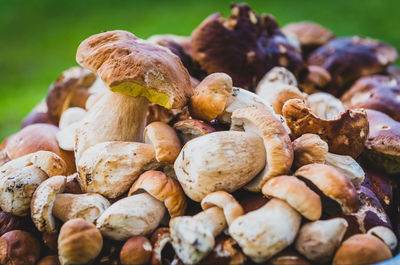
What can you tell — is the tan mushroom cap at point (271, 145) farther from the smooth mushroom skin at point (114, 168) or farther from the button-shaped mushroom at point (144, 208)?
the smooth mushroom skin at point (114, 168)

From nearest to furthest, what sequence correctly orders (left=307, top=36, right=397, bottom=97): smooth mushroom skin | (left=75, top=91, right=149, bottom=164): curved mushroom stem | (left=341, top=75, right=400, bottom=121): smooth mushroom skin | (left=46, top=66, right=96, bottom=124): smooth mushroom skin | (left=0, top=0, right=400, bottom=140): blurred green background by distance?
(left=75, top=91, right=149, bottom=164): curved mushroom stem → (left=341, top=75, right=400, bottom=121): smooth mushroom skin → (left=46, top=66, right=96, bottom=124): smooth mushroom skin → (left=307, top=36, right=397, bottom=97): smooth mushroom skin → (left=0, top=0, right=400, bottom=140): blurred green background

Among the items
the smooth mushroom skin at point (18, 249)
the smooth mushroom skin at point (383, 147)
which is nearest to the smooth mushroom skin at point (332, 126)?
the smooth mushroom skin at point (383, 147)

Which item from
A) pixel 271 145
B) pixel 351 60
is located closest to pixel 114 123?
pixel 271 145

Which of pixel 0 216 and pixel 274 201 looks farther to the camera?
pixel 0 216

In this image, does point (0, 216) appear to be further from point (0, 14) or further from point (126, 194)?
point (0, 14)

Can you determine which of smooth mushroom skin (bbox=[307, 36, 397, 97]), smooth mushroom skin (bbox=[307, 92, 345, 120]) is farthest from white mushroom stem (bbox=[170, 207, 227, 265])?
smooth mushroom skin (bbox=[307, 36, 397, 97])

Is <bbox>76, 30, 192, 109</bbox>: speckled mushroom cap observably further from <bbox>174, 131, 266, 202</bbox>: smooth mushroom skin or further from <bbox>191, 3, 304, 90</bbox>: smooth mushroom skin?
<bbox>191, 3, 304, 90</bbox>: smooth mushroom skin

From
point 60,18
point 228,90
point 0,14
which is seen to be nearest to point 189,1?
point 60,18

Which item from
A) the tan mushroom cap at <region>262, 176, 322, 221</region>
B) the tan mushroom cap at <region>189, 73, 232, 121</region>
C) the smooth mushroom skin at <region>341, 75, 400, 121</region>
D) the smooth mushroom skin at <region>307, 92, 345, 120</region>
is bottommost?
the smooth mushroom skin at <region>341, 75, 400, 121</region>
